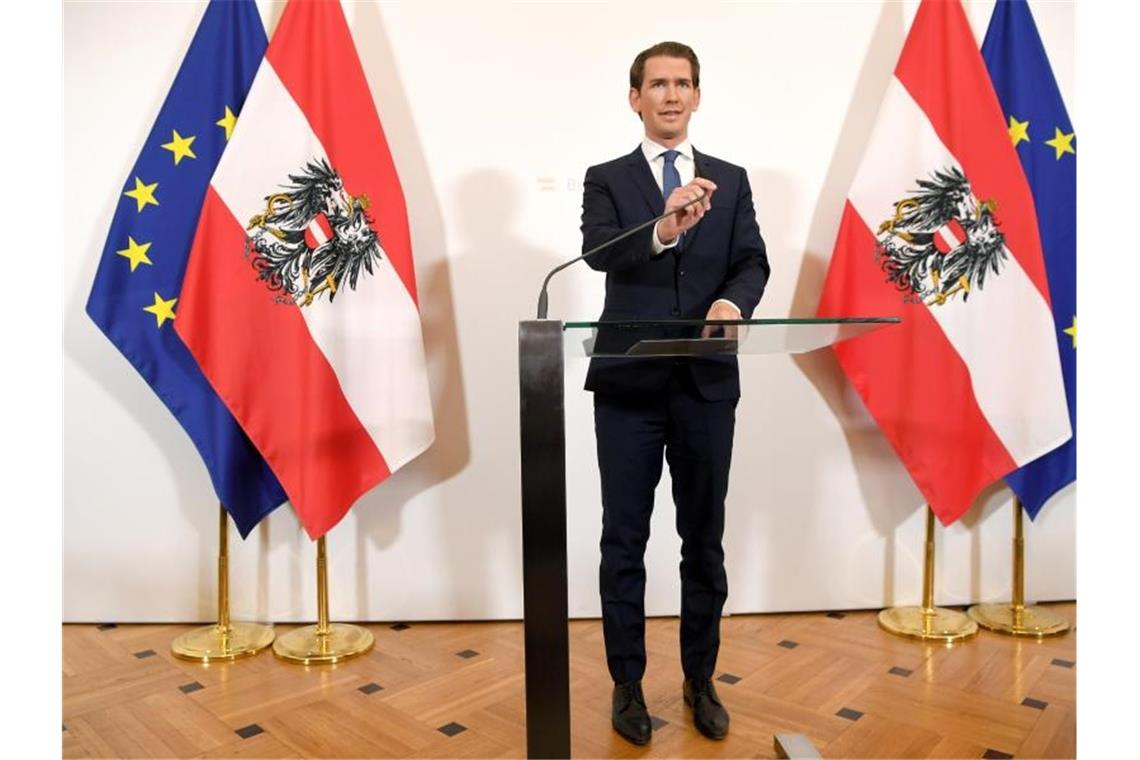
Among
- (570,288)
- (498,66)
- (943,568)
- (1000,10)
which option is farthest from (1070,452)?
(498,66)

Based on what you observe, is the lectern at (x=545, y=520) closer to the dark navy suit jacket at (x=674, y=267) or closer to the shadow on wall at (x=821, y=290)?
the dark navy suit jacket at (x=674, y=267)

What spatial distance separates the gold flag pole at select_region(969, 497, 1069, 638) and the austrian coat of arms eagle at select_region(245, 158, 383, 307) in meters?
2.31

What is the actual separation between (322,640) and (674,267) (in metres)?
1.62

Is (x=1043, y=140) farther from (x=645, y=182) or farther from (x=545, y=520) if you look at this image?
(x=545, y=520)

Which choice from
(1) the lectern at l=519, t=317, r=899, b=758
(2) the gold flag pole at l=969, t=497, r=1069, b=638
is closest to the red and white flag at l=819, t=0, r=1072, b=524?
(2) the gold flag pole at l=969, t=497, r=1069, b=638

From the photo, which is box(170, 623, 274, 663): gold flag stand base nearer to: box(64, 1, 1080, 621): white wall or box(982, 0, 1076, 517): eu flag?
box(64, 1, 1080, 621): white wall

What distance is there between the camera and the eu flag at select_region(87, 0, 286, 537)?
8.24ft

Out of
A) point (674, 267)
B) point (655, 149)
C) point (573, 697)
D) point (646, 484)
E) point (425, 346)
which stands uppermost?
point (655, 149)

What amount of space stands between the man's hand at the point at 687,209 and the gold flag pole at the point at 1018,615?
1868mm

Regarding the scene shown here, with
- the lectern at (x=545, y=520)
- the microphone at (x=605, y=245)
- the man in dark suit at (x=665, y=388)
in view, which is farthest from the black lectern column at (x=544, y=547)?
the man in dark suit at (x=665, y=388)

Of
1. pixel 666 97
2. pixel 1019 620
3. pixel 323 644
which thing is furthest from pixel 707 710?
pixel 666 97

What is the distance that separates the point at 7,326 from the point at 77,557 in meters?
2.51

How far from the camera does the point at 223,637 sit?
8.55 ft

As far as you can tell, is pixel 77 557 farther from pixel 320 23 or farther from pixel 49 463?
pixel 49 463
